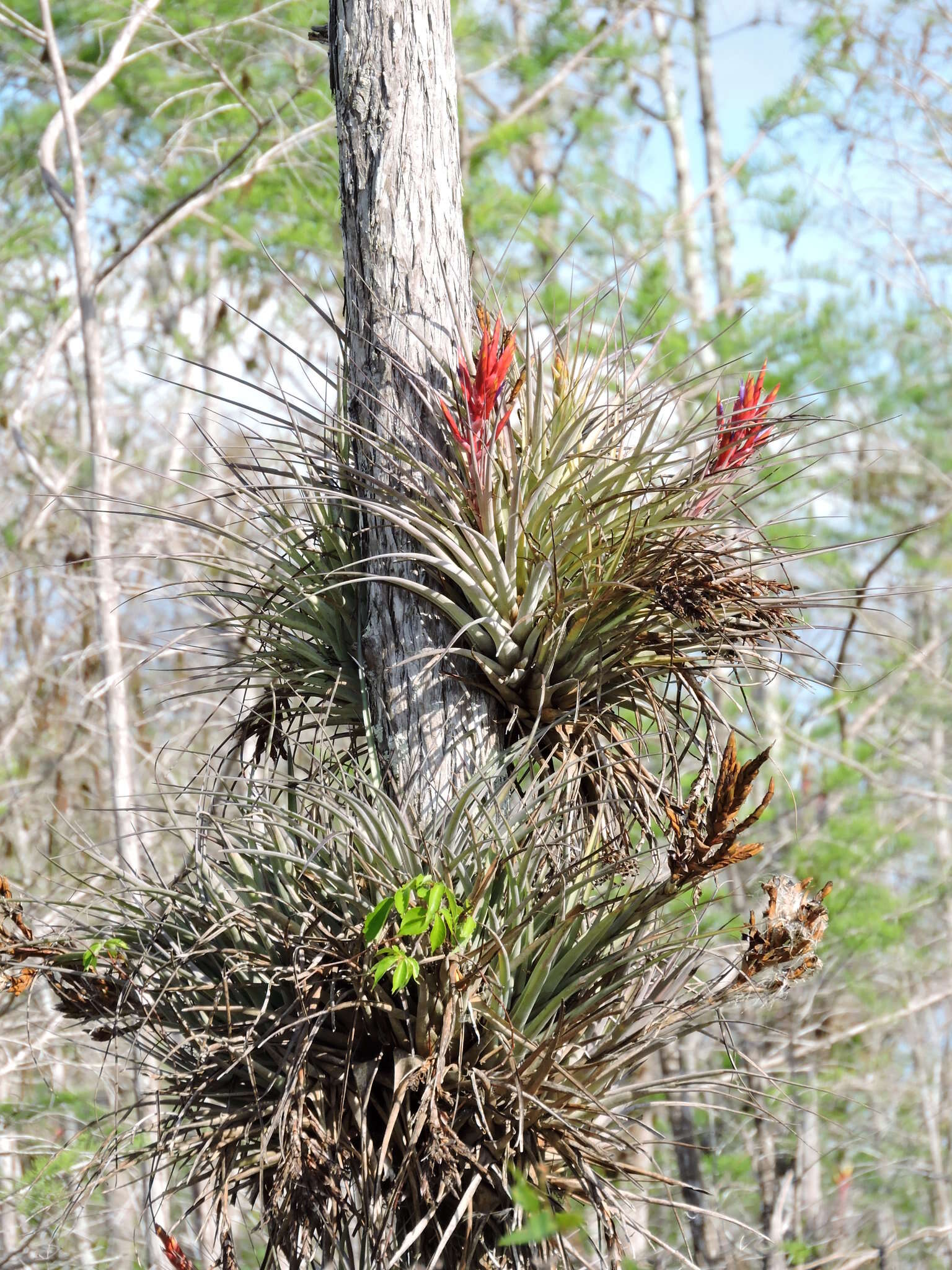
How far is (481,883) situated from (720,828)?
1.19 ft

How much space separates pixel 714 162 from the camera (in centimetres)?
927

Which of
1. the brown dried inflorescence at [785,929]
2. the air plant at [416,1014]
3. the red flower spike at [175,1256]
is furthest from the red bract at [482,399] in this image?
the red flower spike at [175,1256]

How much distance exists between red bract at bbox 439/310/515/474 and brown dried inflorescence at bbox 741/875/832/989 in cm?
78

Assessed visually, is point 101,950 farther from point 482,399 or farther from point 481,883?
point 482,399

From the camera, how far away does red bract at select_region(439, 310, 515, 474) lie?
5.53 ft

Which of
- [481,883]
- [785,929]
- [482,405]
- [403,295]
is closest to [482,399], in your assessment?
[482,405]

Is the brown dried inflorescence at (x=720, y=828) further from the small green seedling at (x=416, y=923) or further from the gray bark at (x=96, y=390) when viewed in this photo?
the gray bark at (x=96, y=390)

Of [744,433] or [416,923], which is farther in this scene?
[744,433]

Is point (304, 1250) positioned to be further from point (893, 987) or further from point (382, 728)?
point (893, 987)

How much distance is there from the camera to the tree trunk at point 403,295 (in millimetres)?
1790

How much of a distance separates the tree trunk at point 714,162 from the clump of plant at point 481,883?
6.78 metres

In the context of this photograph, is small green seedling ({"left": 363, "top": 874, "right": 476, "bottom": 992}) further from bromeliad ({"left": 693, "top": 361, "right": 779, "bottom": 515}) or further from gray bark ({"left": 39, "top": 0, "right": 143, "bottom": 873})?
gray bark ({"left": 39, "top": 0, "right": 143, "bottom": 873})

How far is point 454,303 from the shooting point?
184 cm

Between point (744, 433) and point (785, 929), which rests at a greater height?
point (744, 433)
